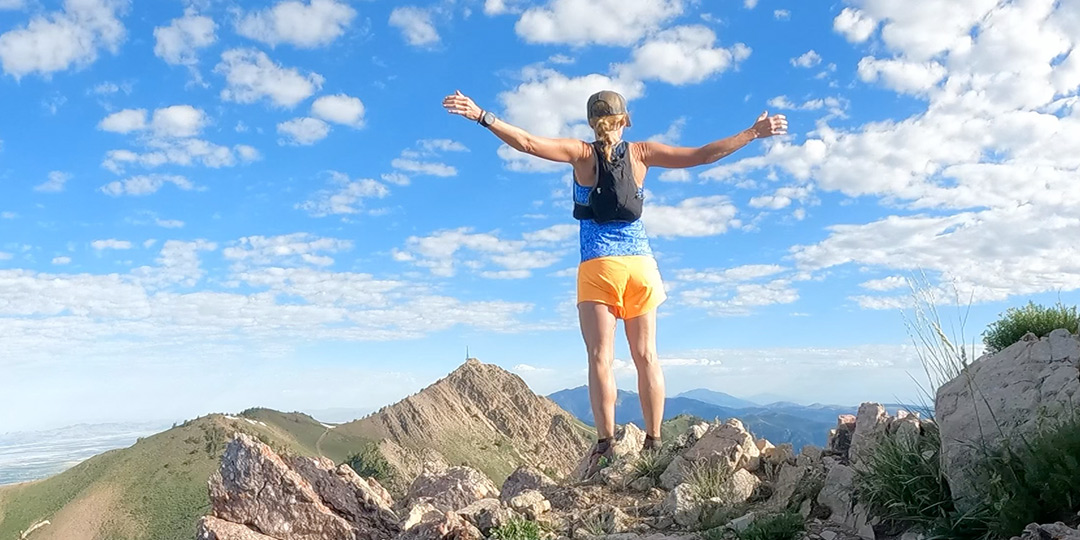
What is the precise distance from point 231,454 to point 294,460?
0.70 metres

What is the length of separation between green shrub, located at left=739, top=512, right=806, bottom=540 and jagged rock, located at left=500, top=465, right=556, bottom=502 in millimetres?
2900

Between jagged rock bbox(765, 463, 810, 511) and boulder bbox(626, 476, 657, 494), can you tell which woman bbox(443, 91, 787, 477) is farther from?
jagged rock bbox(765, 463, 810, 511)

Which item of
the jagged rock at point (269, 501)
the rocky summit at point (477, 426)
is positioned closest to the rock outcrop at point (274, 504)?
the jagged rock at point (269, 501)

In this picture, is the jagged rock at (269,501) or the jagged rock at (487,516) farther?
the jagged rock at (269,501)

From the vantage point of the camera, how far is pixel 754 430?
368 inches

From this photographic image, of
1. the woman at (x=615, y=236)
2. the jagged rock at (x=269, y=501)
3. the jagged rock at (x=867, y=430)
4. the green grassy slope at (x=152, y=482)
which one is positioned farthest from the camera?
the green grassy slope at (x=152, y=482)

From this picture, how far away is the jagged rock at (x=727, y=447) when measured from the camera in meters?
8.35

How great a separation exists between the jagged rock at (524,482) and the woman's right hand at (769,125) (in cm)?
422

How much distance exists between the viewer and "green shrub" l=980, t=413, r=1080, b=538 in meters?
5.31

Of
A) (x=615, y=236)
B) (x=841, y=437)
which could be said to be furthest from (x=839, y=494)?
(x=615, y=236)

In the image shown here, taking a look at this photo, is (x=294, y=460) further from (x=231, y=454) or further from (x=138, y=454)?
(x=138, y=454)

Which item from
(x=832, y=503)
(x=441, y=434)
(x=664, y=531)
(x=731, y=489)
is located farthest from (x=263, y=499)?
(x=441, y=434)

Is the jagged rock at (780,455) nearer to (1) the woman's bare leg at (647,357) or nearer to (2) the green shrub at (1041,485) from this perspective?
(1) the woman's bare leg at (647,357)

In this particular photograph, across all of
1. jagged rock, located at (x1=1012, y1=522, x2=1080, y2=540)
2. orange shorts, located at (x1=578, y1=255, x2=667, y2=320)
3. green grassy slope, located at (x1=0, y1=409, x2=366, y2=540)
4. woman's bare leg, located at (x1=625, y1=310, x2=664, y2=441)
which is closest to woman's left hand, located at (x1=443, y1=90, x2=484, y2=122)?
orange shorts, located at (x1=578, y1=255, x2=667, y2=320)
